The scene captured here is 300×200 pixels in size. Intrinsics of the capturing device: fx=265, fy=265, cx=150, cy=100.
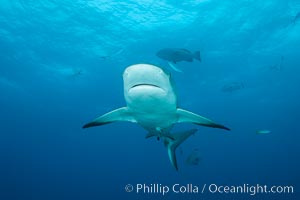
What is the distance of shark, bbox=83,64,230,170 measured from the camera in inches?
154

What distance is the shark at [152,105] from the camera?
12.8ft

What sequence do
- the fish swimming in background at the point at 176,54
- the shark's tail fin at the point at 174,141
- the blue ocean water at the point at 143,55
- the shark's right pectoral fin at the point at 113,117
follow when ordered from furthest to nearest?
the blue ocean water at the point at 143,55, the fish swimming in background at the point at 176,54, the shark's tail fin at the point at 174,141, the shark's right pectoral fin at the point at 113,117

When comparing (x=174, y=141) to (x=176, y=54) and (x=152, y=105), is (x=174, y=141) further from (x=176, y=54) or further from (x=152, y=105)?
(x=176, y=54)

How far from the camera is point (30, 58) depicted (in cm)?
2373

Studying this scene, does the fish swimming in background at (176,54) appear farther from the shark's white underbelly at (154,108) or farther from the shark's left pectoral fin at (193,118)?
the shark's left pectoral fin at (193,118)

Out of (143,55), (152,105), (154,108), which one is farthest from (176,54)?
(143,55)

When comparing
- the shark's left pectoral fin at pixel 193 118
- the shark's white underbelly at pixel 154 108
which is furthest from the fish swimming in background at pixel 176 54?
the shark's left pectoral fin at pixel 193 118

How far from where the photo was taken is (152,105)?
4.67 metres

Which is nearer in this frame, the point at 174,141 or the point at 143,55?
the point at 174,141

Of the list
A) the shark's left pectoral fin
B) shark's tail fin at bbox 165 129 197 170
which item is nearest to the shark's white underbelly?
the shark's left pectoral fin

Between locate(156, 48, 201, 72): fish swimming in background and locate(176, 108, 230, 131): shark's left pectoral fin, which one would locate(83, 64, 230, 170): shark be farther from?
locate(156, 48, 201, 72): fish swimming in background

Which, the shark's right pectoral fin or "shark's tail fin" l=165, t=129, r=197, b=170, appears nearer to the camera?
the shark's right pectoral fin

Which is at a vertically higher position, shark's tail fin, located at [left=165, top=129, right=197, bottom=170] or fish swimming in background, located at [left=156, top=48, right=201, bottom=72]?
fish swimming in background, located at [left=156, top=48, right=201, bottom=72]

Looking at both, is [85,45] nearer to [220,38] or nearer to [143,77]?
[220,38]
